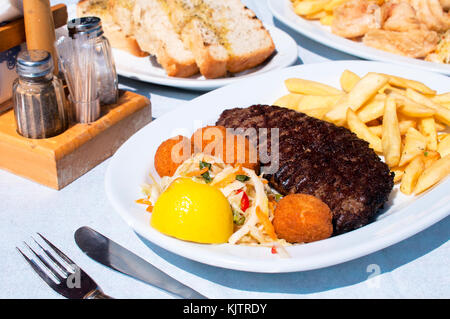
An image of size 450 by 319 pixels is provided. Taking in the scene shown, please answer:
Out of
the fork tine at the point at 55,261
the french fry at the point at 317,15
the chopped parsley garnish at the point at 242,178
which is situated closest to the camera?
the fork tine at the point at 55,261

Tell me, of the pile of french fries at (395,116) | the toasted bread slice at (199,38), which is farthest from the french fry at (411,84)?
the toasted bread slice at (199,38)

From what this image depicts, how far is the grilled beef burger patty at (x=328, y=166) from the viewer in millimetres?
2125

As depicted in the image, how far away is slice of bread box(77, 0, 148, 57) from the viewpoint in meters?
3.89

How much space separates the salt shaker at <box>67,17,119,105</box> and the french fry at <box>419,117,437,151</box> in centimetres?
183

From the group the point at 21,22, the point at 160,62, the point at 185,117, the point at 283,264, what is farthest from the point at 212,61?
the point at 283,264

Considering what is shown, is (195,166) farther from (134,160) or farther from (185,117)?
(185,117)

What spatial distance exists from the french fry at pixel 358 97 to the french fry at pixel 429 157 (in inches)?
18.4

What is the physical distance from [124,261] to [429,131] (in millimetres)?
1835

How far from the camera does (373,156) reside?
2.39 meters

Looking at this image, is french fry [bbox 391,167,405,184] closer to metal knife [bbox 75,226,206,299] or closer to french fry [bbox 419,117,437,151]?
french fry [bbox 419,117,437,151]

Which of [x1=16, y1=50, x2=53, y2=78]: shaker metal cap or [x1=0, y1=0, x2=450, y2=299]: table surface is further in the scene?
[x1=16, y1=50, x2=53, y2=78]: shaker metal cap

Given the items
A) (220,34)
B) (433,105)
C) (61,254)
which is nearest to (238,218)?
(61,254)

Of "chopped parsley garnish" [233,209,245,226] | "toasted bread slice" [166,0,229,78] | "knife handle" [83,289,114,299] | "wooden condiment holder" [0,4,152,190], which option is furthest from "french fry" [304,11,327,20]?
"knife handle" [83,289,114,299]

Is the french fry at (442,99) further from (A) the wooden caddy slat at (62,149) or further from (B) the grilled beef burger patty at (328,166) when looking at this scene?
(A) the wooden caddy slat at (62,149)
